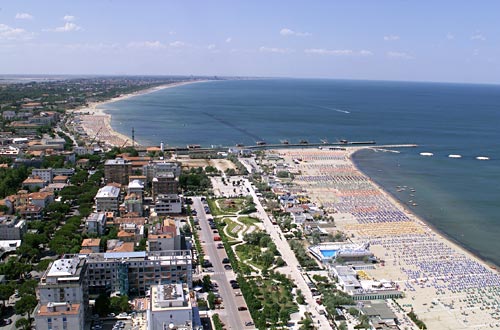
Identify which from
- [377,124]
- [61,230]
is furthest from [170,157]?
[377,124]

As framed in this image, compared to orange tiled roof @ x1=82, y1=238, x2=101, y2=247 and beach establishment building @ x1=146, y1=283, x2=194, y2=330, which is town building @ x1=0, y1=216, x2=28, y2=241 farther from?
beach establishment building @ x1=146, y1=283, x2=194, y2=330

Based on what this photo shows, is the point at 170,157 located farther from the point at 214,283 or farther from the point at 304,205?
the point at 214,283

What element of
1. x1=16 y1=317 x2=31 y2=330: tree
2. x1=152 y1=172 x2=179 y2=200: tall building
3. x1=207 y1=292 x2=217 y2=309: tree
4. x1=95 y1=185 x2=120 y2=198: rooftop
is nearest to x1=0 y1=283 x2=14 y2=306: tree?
x1=16 y1=317 x2=31 y2=330: tree

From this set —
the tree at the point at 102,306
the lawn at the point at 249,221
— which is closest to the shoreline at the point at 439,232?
the lawn at the point at 249,221

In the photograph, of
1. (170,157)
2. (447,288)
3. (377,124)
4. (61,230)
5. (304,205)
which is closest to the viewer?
(447,288)

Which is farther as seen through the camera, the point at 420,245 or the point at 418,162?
the point at 418,162

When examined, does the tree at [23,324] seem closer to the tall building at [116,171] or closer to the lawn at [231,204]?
the lawn at [231,204]

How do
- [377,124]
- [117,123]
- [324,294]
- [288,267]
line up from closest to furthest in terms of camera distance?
[324,294]
[288,267]
[117,123]
[377,124]

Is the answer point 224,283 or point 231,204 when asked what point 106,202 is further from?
point 224,283
